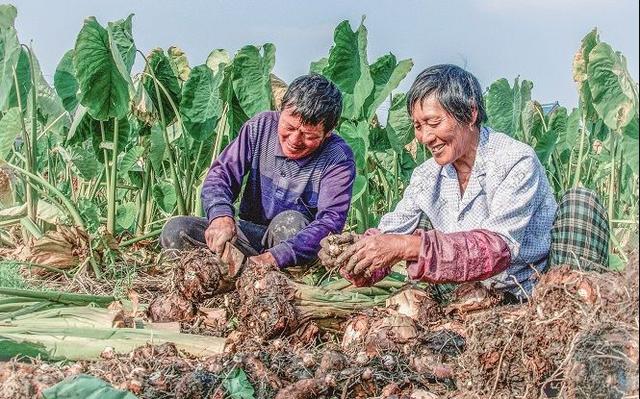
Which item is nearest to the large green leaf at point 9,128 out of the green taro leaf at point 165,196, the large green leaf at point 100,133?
the large green leaf at point 100,133

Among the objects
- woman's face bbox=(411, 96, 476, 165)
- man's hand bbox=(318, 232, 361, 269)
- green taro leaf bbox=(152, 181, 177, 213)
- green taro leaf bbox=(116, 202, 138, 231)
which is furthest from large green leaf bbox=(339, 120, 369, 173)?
man's hand bbox=(318, 232, 361, 269)

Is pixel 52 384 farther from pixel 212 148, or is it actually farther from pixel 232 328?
pixel 212 148

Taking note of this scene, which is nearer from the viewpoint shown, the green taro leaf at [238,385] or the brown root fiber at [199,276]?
the green taro leaf at [238,385]

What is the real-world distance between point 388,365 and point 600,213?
1105 millimetres

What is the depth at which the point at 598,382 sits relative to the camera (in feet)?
6.06

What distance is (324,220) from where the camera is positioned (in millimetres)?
3918

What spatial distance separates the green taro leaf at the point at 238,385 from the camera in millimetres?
2355

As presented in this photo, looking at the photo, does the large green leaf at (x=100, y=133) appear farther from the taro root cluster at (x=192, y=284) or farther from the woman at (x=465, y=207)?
the woman at (x=465, y=207)

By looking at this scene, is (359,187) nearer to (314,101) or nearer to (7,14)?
(314,101)

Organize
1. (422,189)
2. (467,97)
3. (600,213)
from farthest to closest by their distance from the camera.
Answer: (422,189) → (600,213) → (467,97)

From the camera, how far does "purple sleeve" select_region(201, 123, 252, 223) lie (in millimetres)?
4023

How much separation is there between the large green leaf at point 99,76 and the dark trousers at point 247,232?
115 cm

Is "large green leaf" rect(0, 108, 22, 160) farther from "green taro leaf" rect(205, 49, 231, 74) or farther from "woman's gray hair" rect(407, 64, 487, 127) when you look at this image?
Result: "woman's gray hair" rect(407, 64, 487, 127)

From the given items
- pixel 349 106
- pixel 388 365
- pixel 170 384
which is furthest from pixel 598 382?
pixel 349 106
